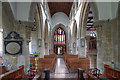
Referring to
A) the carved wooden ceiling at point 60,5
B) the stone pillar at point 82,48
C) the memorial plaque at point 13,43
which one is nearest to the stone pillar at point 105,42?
the memorial plaque at point 13,43

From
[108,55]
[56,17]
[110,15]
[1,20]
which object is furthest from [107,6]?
[56,17]

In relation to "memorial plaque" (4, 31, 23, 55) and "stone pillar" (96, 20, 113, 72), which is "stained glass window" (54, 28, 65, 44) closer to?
"stone pillar" (96, 20, 113, 72)

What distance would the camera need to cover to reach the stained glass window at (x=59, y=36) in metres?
26.7

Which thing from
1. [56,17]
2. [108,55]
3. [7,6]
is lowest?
[108,55]

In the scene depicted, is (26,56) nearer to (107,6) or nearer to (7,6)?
(7,6)

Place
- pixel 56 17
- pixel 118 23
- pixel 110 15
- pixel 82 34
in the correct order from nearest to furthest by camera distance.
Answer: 1. pixel 118 23
2. pixel 110 15
3. pixel 82 34
4. pixel 56 17

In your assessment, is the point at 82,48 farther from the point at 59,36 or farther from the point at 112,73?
the point at 59,36

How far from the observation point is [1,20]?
602cm

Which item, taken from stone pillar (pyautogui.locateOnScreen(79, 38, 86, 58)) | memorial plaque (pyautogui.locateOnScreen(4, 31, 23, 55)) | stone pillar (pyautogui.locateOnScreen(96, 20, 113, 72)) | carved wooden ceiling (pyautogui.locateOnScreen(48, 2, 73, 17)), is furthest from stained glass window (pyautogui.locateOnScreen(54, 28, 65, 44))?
memorial plaque (pyautogui.locateOnScreen(4, 31, 23, 55))

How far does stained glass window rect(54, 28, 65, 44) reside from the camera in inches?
1053

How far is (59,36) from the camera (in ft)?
87.6

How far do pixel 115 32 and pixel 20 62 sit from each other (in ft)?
17.0

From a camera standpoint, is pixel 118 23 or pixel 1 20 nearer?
pixel 118 23

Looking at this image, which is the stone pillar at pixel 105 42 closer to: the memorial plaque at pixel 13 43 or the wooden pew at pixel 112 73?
the wooden pew at pixel 112 73
